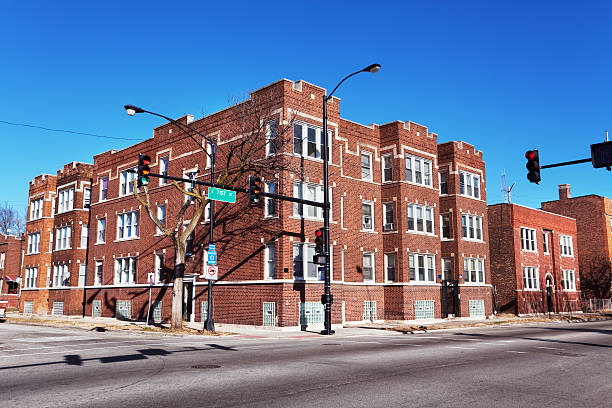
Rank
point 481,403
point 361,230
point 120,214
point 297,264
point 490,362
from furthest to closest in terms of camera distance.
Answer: point 120,214 < point 361,230 < point 297,264 < point 490,362 < point 481,403

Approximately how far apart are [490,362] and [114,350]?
10838mm

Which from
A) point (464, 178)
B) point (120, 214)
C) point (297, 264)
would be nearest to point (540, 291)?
point (464, 178)

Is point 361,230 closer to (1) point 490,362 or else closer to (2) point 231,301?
(2) point 231,301

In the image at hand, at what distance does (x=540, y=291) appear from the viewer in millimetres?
47844

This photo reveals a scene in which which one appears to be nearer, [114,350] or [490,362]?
[490,362]

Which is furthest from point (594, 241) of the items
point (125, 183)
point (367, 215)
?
point (125, 183)

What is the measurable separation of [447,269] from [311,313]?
49.7 ft

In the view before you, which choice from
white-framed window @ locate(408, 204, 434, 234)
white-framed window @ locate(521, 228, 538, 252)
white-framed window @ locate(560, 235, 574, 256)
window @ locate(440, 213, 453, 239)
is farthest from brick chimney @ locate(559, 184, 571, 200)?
white-framed window @ locate(408, 204, 434, 234)

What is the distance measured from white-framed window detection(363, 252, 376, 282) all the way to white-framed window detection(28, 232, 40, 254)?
3164cm

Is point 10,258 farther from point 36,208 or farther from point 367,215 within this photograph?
point 367,215

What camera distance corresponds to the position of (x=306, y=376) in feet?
35.7

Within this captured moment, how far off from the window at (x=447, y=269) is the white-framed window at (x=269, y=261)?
15.8 meters

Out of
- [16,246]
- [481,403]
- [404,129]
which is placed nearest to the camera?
[481,403]

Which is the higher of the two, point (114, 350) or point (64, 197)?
point (64, 197)
